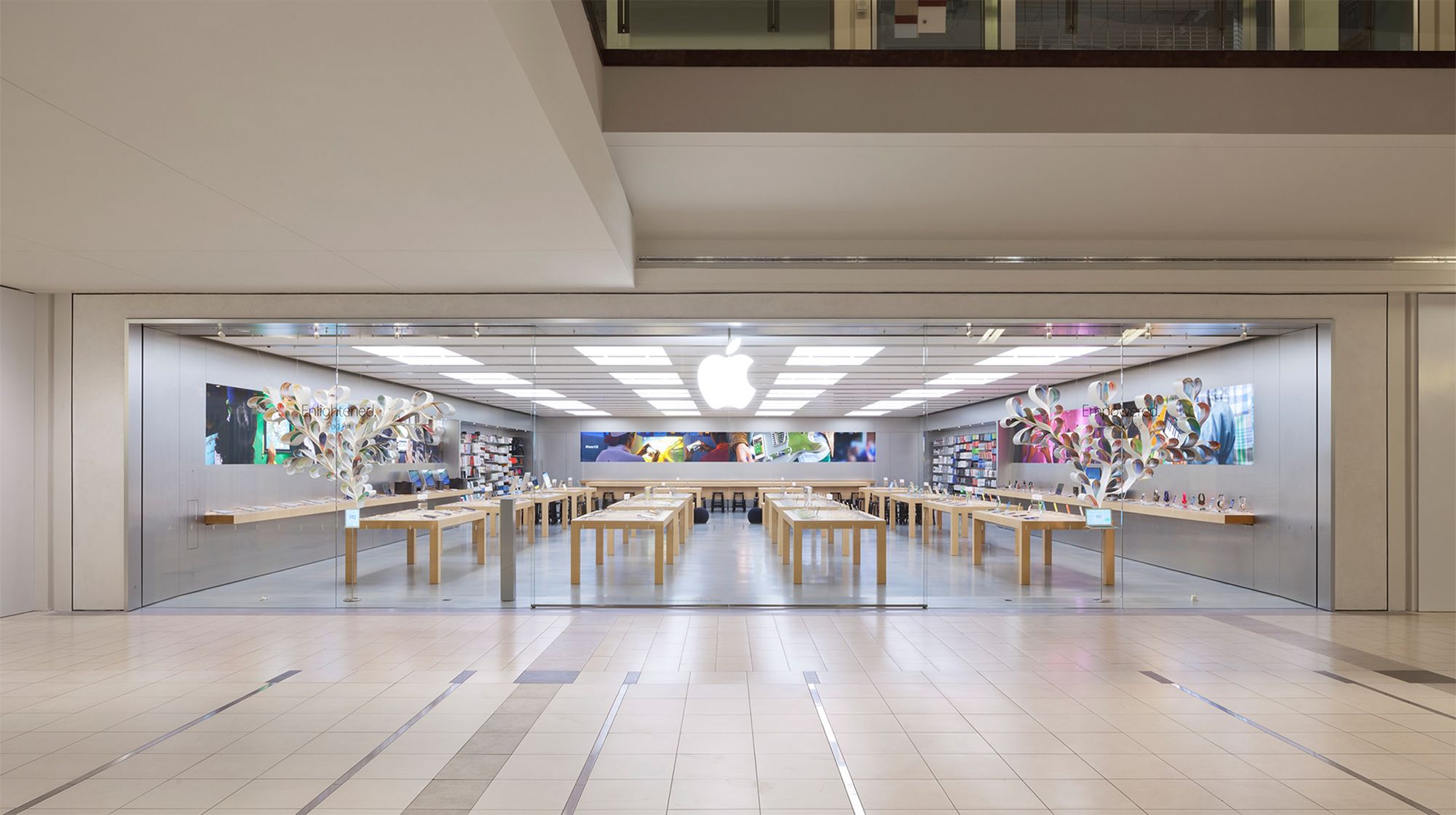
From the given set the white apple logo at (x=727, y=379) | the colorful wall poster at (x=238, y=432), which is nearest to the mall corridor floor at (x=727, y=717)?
the colorful wall poster at (x=238, y=432)

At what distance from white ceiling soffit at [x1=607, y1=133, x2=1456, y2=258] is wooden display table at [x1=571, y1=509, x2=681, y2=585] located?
2796 mm

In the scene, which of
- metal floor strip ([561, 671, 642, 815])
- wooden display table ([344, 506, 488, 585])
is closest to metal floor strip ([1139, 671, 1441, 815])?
metal floor strip ([561, 671, 642, 815])

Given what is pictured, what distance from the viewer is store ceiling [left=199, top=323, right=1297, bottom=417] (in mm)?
7391

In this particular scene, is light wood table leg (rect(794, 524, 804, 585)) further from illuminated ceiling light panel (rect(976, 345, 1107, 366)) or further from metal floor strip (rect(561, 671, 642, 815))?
metal floor strip (rect(561, 671, 642, 815))

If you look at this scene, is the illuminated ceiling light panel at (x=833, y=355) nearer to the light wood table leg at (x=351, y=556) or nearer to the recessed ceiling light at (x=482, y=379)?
the recessed ceiling light at (x=482, y=379)

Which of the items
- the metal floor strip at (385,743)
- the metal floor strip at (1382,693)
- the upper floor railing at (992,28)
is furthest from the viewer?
the upper floor railing at (992,28)

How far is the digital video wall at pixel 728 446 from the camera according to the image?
8648 millimetres

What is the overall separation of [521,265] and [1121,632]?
18.7 feet

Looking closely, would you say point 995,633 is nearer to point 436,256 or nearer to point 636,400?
point 636,400

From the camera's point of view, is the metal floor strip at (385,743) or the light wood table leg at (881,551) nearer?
the metal floor strip at (385,743)

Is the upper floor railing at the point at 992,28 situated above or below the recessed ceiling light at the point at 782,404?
above

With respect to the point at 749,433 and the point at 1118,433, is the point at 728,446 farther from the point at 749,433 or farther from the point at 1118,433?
the point at 1118,433

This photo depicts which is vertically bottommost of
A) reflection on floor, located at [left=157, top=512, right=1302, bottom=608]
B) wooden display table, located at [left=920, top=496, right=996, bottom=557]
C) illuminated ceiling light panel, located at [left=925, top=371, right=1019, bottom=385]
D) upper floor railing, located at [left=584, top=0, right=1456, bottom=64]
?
reflection on floor, located at [left=157, top=512, right=1302, bottom=608]

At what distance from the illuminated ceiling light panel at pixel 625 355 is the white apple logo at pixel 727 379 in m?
0.64
